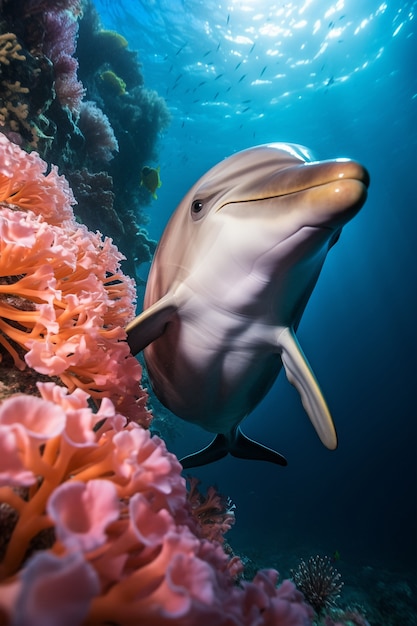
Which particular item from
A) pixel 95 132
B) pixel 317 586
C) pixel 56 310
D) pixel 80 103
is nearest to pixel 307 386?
pixel 56 310

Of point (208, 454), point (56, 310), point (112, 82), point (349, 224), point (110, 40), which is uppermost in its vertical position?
point (110, 40)

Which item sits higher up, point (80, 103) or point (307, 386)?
point (80, 103)

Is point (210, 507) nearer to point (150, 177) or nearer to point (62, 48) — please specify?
point (62, 48)

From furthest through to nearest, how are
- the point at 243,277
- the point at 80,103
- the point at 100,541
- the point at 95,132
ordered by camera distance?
1. the point at 95,132
2. the point at 80,103
3. the point at 243,277
4. the point at 100,541

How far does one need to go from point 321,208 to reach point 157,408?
17571mm

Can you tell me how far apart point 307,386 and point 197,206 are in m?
1.50

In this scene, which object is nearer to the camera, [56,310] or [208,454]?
[56,310]

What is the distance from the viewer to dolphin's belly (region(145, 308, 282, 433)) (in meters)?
2.56

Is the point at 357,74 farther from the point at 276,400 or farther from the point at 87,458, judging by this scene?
the point at 276,400

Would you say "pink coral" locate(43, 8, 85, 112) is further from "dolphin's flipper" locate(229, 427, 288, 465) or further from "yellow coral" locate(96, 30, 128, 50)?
"yellow coral" locate(96, 30, 128, 50)

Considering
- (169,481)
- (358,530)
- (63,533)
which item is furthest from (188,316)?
(358,530)

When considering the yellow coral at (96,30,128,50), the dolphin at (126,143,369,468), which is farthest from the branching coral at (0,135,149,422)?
the yellow coral at (96,30,128,50)

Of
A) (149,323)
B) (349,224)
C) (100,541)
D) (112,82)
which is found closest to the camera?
(100,541)

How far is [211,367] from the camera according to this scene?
9.09ft
